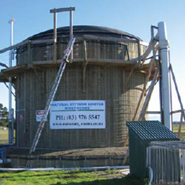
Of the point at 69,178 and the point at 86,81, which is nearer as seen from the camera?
the point at 69,178

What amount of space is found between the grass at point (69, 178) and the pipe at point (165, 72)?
402cm

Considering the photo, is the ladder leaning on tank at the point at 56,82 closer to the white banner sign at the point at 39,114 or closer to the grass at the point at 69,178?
the white banner sign at the point at 39,114

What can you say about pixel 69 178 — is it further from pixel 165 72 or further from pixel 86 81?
pixel 86 81

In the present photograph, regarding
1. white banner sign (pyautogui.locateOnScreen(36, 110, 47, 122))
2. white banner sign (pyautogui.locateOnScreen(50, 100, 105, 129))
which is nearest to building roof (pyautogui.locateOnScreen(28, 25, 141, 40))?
white banner sign (pyautogui.locateOnScreen(50, 100, 105, 129))

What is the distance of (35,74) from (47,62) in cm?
187

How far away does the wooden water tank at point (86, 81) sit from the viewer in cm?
1844

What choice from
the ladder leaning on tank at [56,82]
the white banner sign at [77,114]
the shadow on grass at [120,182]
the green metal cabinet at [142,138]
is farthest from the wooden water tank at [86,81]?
the shadow on grass at [120,182]

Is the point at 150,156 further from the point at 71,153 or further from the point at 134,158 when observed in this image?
the point at 71,153

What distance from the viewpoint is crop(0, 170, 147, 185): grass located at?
11086 mm

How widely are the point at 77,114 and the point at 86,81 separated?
2.21 metres

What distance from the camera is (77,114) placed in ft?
59.7

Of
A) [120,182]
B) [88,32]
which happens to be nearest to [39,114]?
[88,32]

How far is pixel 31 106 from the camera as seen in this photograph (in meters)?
19.7

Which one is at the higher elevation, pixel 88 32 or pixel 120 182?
pixel 88 32
